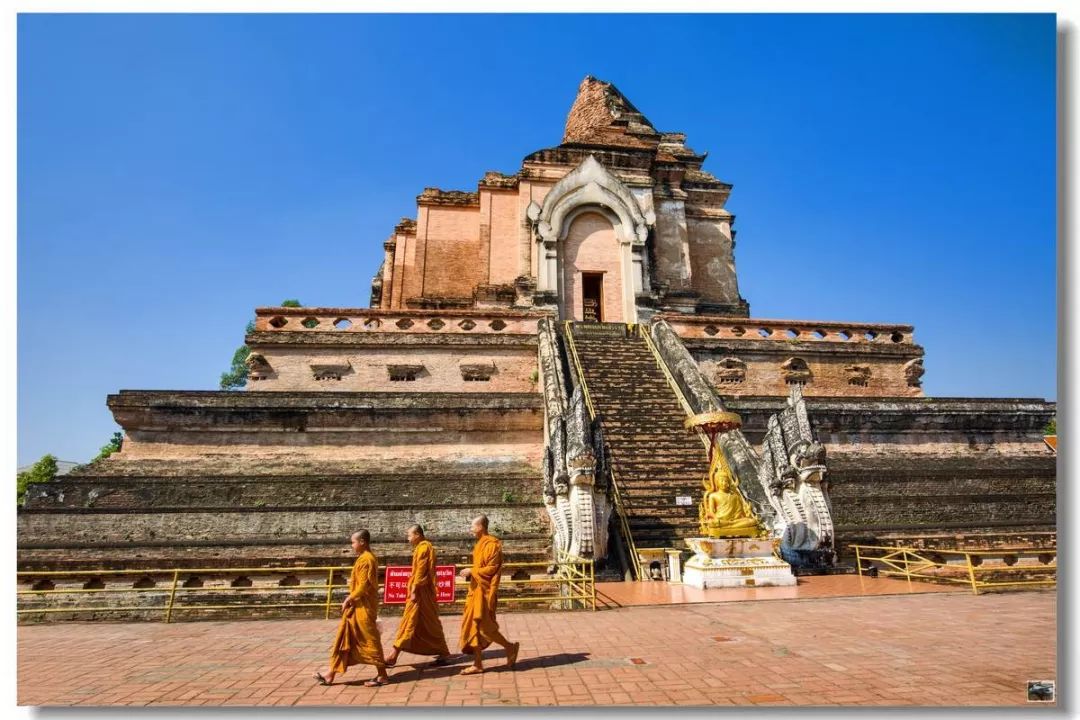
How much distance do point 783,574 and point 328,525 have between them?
7447 mm

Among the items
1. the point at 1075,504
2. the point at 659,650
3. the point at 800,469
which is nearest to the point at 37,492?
the point at 659,650

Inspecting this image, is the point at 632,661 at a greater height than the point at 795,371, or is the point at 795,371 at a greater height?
the point at 795,371

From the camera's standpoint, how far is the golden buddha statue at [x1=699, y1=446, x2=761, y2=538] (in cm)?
986

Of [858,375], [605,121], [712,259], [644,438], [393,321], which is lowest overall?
[644,438]

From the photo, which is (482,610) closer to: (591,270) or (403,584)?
(403,584)

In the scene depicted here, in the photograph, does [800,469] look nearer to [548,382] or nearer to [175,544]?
[548,382]

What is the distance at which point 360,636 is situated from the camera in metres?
5.22

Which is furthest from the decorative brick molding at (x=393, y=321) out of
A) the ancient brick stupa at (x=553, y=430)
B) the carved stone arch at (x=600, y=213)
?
the carved stone arch at (x=600, y=213)

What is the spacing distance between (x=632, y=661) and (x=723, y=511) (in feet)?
16.0

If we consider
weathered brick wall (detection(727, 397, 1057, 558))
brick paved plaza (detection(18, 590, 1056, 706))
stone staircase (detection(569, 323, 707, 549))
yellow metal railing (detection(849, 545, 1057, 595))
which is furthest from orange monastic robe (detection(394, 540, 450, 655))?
weathered brick wall (detection(727, 397, 1057, 558))

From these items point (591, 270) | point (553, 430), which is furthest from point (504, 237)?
point (553, 430)

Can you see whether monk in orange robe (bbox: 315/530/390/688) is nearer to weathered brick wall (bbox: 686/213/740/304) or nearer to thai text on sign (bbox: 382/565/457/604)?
thai text on sign (bbox: 382/565/457/604)

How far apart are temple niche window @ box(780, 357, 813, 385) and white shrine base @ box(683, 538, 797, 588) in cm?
924

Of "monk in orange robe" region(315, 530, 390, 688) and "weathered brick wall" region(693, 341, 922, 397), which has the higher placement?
"weathered brick wall" region(693, 341, 922, 397)
